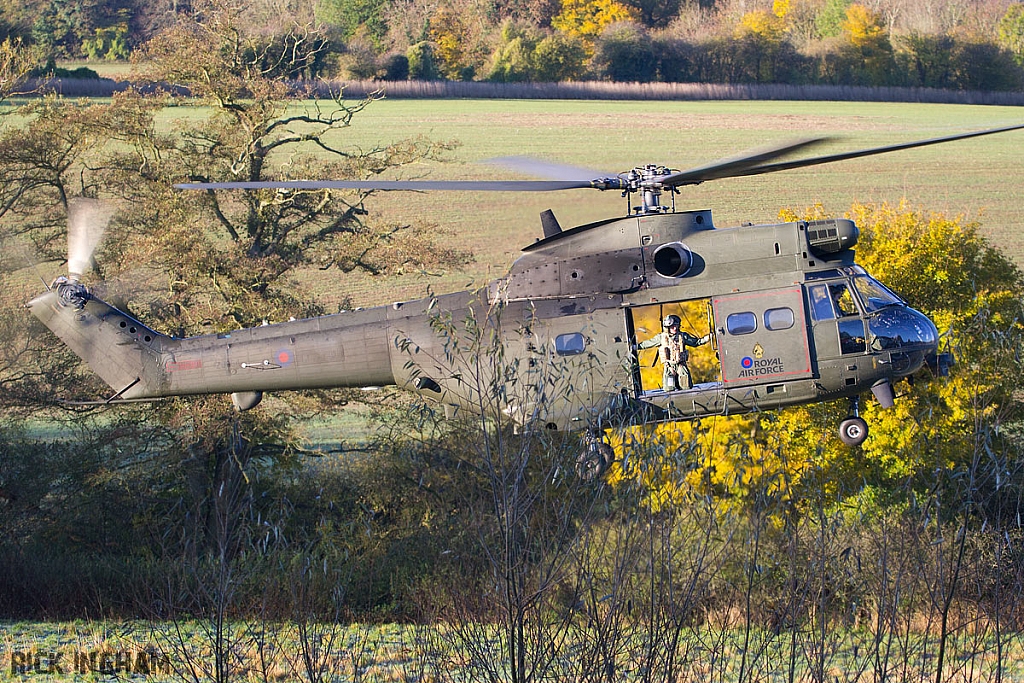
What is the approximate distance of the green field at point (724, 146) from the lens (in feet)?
166

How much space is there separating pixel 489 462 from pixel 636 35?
50297 mm

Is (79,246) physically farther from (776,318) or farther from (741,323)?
(776,318)

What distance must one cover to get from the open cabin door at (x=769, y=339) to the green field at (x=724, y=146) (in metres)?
Result: 31.9

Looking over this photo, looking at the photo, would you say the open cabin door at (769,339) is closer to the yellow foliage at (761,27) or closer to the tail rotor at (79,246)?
the tail rotor at (79,246)

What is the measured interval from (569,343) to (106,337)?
7.56m

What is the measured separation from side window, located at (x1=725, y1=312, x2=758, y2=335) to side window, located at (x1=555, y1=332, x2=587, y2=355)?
6.29ft

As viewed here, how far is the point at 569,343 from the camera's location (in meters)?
15.2

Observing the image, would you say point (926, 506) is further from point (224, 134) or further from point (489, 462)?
point (224, 134)

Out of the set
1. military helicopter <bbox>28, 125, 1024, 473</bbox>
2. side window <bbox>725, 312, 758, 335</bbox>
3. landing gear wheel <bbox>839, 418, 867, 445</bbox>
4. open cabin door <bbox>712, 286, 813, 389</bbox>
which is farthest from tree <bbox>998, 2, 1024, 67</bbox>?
side window <bbox>725, 312, 758, 335</bbox>

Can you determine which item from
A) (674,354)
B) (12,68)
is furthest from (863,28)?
(674,354)

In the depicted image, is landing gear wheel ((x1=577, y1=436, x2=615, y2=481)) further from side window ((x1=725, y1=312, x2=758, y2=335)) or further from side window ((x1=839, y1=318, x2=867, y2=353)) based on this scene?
side window ((x1=839, y1=318, x2=867, y2=353))

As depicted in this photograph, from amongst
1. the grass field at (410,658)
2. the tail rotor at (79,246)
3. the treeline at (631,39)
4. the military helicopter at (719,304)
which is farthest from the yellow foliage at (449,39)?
the military helicopter at (719,304)

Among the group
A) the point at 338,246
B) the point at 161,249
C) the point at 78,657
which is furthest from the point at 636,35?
the point at 78,657

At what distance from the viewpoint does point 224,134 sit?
113 ft
